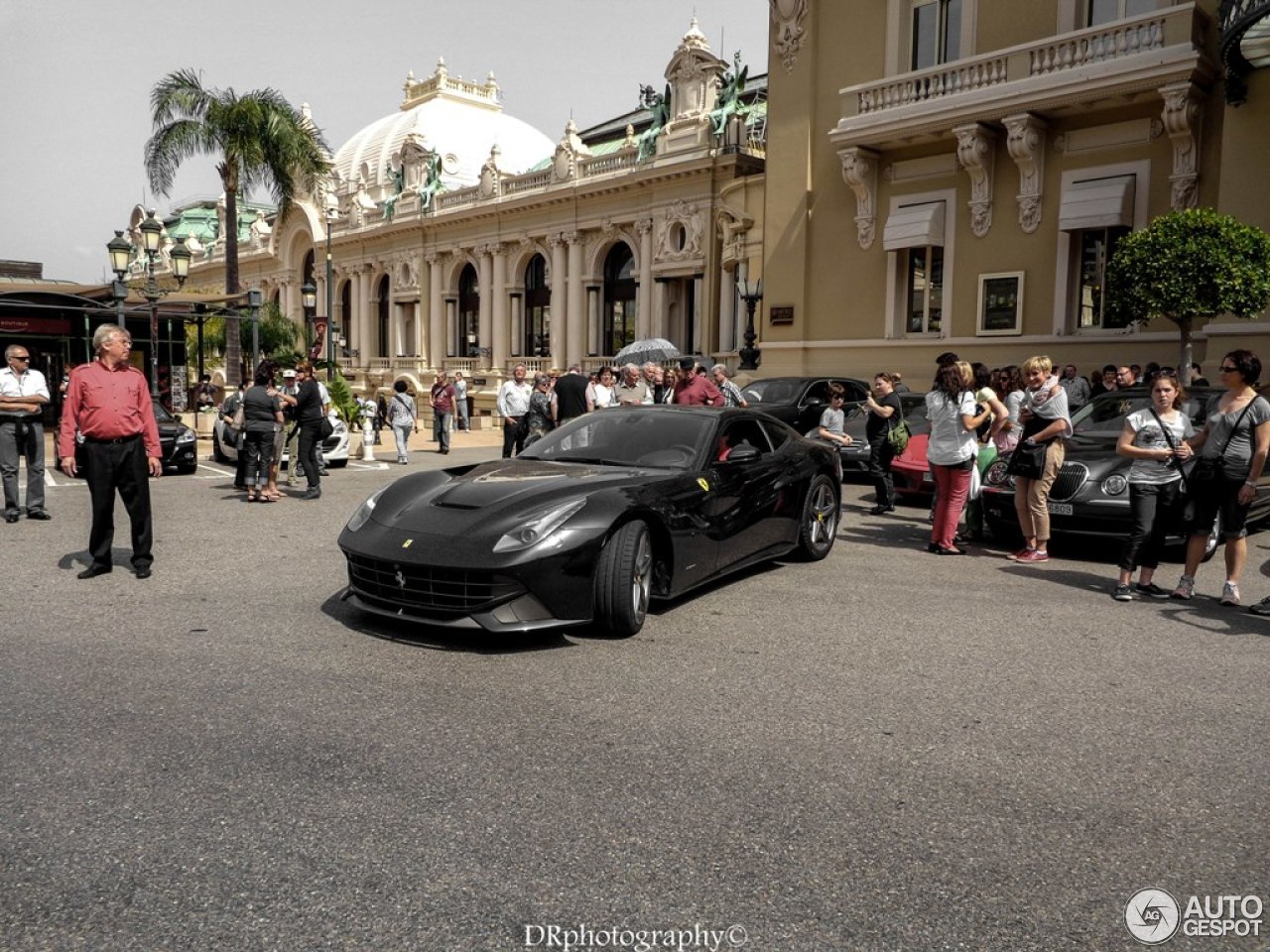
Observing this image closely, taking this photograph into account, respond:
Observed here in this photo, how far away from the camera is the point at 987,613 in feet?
22.3

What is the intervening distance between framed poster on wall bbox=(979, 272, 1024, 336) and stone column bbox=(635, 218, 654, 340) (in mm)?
14426

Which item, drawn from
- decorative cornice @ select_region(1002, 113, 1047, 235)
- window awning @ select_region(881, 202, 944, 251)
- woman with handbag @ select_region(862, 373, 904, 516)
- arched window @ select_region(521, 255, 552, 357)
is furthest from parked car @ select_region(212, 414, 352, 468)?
arched window @ select_region(521, 255, 552, 357)

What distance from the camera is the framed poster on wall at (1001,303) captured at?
21.0m

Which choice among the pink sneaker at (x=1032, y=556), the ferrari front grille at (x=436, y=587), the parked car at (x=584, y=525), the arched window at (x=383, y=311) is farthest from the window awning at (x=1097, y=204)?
the arched window at (x=383, y=311)

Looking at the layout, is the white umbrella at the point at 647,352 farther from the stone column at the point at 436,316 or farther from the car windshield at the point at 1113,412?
the stone column at the point at 436,316

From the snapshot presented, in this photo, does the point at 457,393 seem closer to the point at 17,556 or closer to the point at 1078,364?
the point at 1078,364

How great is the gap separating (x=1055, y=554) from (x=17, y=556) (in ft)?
29.4

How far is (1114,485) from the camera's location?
28.9 feet

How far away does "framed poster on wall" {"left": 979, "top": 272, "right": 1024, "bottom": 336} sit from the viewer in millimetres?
21031

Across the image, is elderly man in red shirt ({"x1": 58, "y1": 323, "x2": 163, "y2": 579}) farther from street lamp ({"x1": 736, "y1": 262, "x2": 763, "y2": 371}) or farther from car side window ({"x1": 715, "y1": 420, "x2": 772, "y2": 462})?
street lamp ({"x1": 736, "y1": 262, "x2": 763, "y2": 371})

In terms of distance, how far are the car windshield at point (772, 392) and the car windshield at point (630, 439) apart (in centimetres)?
951

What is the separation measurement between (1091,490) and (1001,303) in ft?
44.6

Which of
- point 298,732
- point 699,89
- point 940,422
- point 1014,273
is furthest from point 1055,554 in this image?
point 699,89

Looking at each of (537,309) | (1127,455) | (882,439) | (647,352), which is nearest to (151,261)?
(647,352)
